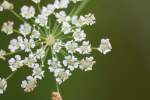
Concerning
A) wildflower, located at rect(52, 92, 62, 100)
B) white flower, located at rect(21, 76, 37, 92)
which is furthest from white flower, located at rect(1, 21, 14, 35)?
wildflower, located at rect(52, 92, 62, 100)

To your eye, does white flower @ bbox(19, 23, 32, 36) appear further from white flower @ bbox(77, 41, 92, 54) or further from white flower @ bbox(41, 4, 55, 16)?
white flower @ bbox(77, 41, 92, 54)

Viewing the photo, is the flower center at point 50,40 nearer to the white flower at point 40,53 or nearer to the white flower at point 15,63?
the white flower at point 40,53

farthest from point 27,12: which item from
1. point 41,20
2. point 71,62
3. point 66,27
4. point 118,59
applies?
point 118,59

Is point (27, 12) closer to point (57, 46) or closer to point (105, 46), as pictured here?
point (57, 46)

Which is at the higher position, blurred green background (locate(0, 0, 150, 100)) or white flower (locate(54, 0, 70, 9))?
white flower (locate(54, 0, 70, 9))

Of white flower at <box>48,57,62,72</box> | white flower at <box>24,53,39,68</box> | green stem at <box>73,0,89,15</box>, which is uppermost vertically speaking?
green stem at <box>73,0,89,15</box>

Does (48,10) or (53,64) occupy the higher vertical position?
(48,10)
